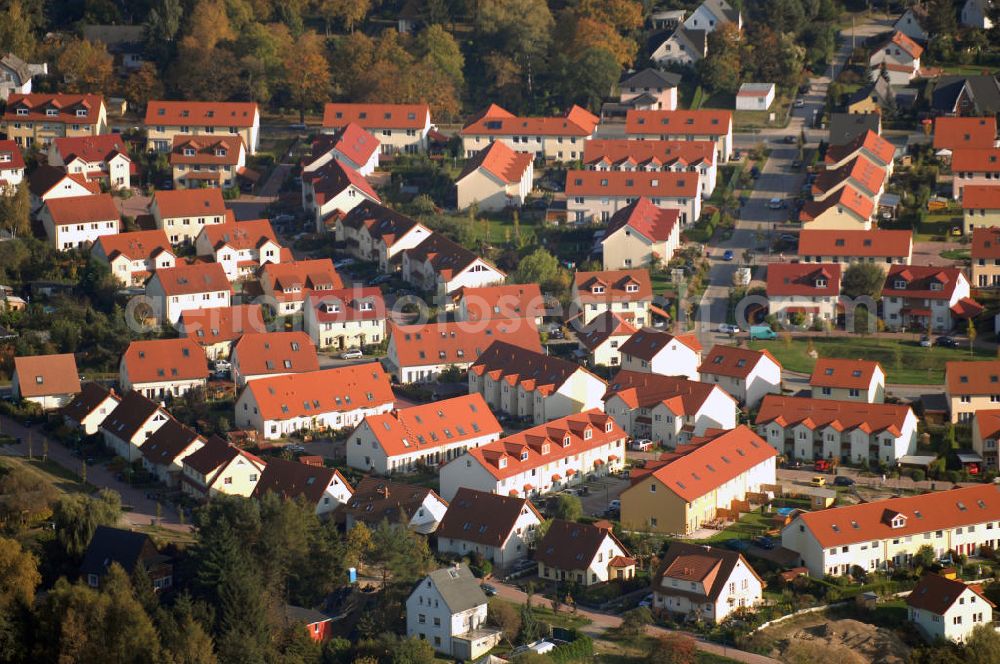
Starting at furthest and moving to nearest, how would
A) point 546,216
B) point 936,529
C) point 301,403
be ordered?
point 546,216
point 301,403
point 936,529

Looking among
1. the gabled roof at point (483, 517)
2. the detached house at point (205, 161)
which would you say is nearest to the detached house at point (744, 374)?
the gabled roof at point (483, 517)

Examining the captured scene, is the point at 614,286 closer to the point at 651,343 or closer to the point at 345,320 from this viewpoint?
the point at 651,343

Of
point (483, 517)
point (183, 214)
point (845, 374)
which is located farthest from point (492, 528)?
point (183, 214)

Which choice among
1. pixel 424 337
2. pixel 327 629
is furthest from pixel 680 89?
pixel 327 629

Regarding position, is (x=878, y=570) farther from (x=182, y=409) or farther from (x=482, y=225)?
(x=482, y=225)

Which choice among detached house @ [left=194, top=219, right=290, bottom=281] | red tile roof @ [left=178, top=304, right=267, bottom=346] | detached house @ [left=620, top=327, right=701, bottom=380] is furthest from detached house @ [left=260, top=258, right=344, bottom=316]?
detached house @ [left=620, top=327, right=701, bottom=380]

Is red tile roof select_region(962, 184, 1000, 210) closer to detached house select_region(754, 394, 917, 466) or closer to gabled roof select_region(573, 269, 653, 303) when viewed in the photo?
gabled roof select_region(573, 269, 653, 303)

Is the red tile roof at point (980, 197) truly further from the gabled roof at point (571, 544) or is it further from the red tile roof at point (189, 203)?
the gabled roof at point (571, 544)
